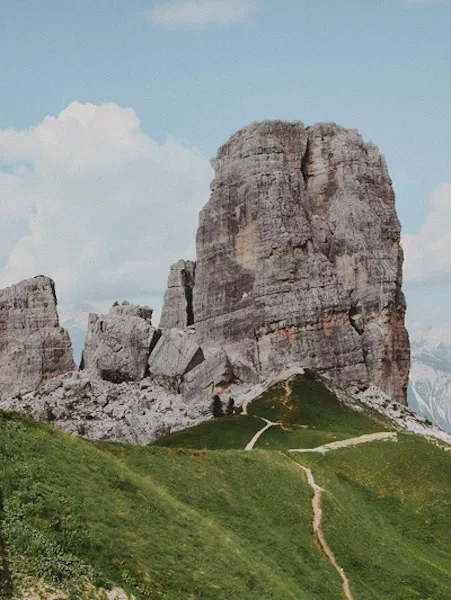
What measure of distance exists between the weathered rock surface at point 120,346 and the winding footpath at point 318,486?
99.2ft

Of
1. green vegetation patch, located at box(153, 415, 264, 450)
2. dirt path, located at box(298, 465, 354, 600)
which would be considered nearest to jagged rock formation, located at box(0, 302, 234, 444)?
green vegetation patch, located at box(153, 415, 264, 450)

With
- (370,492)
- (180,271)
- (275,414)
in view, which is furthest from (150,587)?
(180,271)

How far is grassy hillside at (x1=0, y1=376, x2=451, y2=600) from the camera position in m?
31.3

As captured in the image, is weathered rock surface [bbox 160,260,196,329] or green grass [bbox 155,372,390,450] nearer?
green grass [bbox 155,372,390,450]

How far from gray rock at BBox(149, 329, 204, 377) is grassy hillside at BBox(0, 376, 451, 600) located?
1817 inches

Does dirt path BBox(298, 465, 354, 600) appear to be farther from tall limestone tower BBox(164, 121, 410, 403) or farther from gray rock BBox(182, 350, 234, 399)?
tall limestone tower BBox(164, 121, 410, 403)

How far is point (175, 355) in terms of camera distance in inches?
4717

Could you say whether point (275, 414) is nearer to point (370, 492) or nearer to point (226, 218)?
point (370, 492)

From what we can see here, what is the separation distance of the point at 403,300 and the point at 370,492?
66.2m

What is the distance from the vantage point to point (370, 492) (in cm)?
6366

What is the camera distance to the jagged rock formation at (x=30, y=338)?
124438 mm

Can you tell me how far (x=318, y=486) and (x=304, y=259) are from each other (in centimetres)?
6260

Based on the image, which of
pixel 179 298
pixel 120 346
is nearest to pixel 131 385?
pixel 120 346

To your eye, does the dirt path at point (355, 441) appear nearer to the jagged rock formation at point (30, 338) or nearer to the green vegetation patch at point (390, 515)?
the green vegetation patch at point (390, 515)
